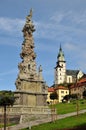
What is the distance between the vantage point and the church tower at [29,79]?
67.1m

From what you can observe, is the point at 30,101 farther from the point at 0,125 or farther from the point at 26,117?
the point at 0,125

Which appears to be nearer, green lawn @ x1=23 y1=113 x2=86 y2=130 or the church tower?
green lawn @ x1=23 y1=113 x2=86 y2=130

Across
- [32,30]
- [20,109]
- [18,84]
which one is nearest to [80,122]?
[20,109]

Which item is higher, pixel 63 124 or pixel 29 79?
pixel 29 79

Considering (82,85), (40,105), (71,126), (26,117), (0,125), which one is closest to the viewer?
(71,126)

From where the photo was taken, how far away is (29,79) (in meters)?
68.2

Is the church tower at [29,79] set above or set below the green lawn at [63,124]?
above

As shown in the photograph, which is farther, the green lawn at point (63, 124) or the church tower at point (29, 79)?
the church tower at point (29, 79)

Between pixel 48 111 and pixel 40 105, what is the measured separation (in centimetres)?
276

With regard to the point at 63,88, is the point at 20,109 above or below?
below

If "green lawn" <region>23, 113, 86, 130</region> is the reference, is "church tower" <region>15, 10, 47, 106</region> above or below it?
above

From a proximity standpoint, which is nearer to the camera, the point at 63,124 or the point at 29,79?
the point at 63,124

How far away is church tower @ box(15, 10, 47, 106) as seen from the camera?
220ft

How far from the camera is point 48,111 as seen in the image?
217 ft
